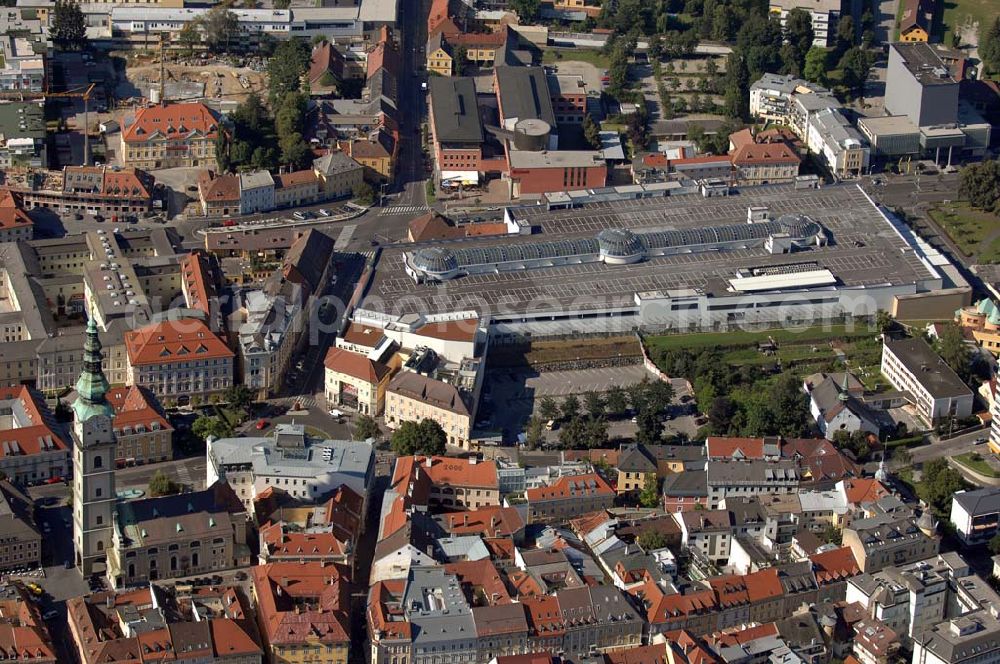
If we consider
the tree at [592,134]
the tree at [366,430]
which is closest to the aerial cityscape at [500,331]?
the tree at [366,430]

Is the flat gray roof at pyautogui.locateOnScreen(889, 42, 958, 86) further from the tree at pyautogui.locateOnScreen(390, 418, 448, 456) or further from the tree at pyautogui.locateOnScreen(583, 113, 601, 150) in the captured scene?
the tree at pyautogui.locateOnScreen(390, 418, 448, 456)

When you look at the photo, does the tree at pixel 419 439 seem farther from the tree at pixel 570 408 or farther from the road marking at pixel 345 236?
the road marking at pixel 345 236

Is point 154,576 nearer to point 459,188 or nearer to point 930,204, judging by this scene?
point 459,188

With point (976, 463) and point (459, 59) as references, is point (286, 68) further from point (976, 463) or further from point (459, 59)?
point (976, 463)

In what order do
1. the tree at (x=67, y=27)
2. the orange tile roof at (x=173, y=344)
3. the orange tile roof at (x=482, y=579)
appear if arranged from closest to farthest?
1. the orange tile roof at (x=482, y=579)
2. the orange tile roof at (x=173, y=344)
3. the tree at (x=67, y=27)

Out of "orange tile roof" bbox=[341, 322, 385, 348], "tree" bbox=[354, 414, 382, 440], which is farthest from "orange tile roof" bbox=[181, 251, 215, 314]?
"tree" bbox=[354, 414, 382, 440]

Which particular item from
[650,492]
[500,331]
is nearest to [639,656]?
[650,492]
